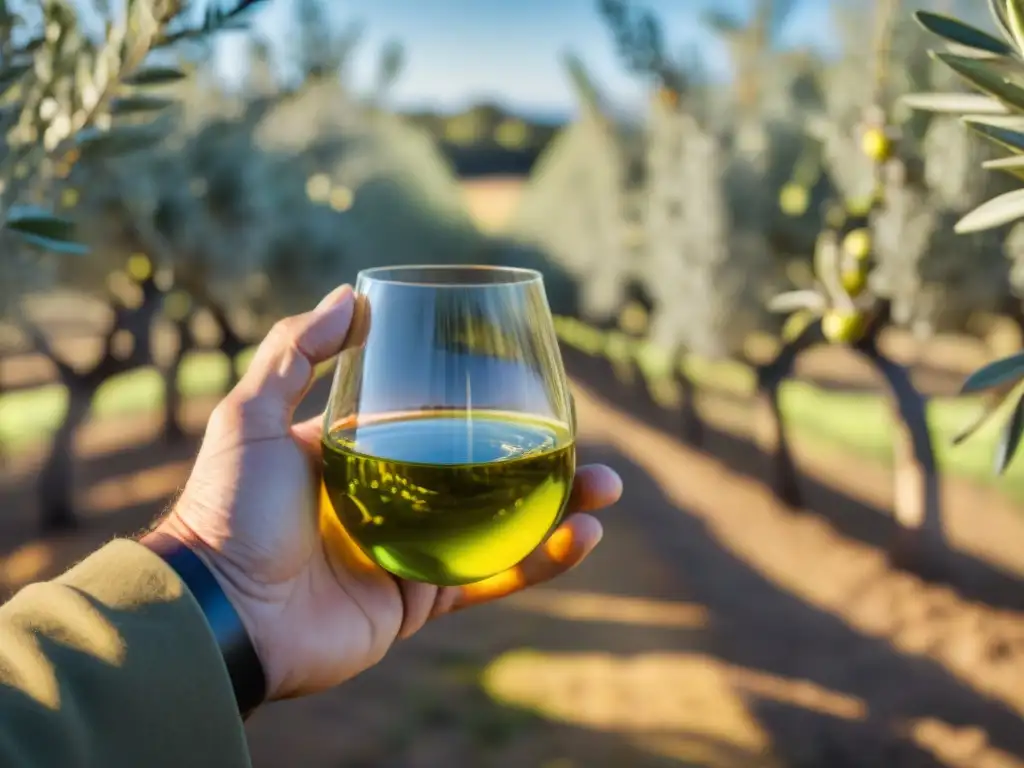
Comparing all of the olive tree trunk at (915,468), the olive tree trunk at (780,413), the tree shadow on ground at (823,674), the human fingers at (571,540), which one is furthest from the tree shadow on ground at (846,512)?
the human fingers at (571,540)

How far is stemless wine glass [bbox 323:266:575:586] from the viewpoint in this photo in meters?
1.61

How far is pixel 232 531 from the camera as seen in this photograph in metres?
1.92

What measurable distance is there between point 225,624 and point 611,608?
6301mm

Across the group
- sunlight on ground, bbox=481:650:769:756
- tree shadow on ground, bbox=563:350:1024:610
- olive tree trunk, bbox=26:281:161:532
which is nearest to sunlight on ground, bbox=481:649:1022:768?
sunlight on ground, bbox=481:650:769:756

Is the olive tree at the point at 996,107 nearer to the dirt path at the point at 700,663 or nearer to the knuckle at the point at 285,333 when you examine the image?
the knuckle at the point at 285,333

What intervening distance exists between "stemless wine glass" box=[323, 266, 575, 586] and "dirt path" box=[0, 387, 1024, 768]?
4092 millimetres

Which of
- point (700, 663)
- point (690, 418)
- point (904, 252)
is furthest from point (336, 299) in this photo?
point (690, 418)

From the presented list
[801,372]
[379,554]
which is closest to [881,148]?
[379,554]

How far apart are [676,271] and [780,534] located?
3660 mm

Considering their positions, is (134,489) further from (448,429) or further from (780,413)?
(448,429)

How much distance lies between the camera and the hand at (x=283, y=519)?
1905mm

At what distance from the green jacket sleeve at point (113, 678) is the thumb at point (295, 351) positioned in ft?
1.60

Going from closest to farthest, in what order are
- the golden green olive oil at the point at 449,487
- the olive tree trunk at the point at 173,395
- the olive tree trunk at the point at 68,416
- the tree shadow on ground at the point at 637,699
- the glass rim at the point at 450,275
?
the golden green olive oil at the point at 449,487 → the glass rim at the point at 450,275 → the tree shadow on ground at the point at 637,699 → the olive tree trunk at the point at 68,416 → the olive tree trunk at the point at 173,395

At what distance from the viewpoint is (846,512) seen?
10.2m
